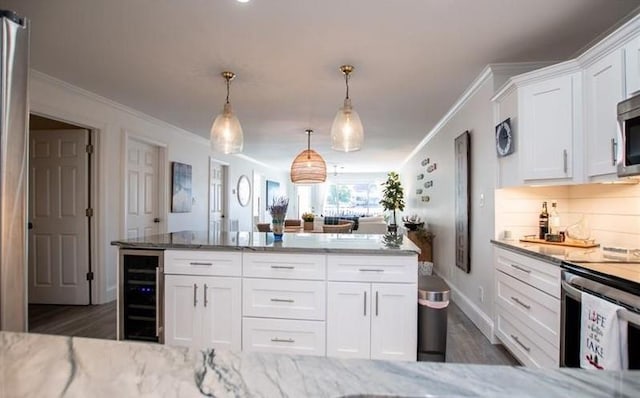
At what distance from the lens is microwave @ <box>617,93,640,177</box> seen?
1.64m

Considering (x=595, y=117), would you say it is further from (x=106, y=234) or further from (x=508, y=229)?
(x=106, y=234)

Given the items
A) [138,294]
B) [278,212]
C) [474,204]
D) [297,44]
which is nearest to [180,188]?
[138,294]

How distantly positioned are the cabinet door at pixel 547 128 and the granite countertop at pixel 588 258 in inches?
19.7

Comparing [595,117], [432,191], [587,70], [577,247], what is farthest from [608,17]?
[432,191]

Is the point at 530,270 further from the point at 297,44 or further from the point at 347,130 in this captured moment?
the point at 297,44

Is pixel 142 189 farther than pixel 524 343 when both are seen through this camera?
Yes

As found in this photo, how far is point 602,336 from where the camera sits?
57.6 inches

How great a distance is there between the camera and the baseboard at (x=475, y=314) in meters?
2.84

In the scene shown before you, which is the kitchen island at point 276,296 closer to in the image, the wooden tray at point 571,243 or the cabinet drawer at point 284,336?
the cabinet drawer at point 284,336

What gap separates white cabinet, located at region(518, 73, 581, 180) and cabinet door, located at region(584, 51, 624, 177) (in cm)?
10

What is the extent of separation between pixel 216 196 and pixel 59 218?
9.93ft

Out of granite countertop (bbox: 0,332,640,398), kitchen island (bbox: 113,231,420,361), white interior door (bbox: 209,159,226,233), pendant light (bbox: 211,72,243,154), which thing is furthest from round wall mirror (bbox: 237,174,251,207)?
granite countertop (bbox: 0,332,640,398)

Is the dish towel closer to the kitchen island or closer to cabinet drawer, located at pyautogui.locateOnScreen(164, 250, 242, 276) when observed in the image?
the kitchen island

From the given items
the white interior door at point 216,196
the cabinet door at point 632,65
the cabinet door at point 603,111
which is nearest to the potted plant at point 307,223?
the white interior door at point 216,196
